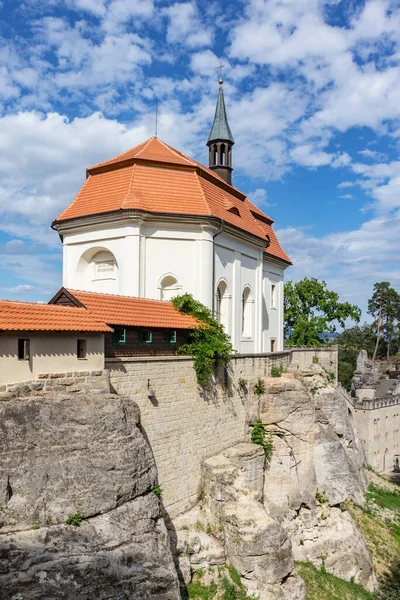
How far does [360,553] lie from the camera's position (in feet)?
64.7

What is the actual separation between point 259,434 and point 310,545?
4621mm

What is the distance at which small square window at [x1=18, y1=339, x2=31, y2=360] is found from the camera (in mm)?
10789

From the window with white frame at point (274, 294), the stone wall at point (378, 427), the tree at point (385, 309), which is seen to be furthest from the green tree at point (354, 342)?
the window with white frame at point (274, 294)

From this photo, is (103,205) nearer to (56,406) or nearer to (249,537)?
(56,406)

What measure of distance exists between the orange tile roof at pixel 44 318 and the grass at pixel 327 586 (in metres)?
11.7

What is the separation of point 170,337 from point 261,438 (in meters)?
6.00

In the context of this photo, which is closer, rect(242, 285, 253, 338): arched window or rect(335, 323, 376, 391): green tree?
rect(242, 285, 253, 338): arched window

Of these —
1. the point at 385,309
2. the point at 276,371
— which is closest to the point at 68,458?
the point at 276,371

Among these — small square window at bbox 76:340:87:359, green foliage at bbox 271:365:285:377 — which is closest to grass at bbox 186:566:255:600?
small square window at bbox 76:340:87:359

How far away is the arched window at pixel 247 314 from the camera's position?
23.8 m

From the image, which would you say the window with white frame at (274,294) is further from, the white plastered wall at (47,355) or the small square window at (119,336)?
the white plastered wall at (47,355)

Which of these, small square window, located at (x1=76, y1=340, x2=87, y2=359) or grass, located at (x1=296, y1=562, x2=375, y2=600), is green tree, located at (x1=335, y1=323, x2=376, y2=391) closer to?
grass, located at (x1=296, y1=562, x2=375, y2=600)

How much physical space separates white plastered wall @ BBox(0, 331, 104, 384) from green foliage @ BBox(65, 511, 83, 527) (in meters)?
2.98

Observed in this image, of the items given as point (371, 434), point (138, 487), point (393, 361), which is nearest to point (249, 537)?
point (138, 487)
